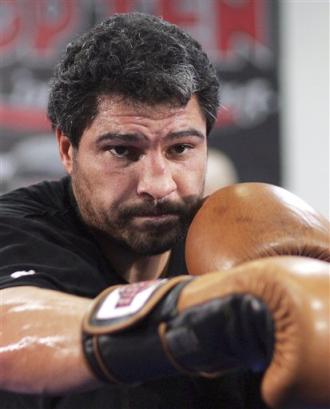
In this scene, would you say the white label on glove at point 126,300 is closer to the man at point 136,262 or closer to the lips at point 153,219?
the man at point 136,262

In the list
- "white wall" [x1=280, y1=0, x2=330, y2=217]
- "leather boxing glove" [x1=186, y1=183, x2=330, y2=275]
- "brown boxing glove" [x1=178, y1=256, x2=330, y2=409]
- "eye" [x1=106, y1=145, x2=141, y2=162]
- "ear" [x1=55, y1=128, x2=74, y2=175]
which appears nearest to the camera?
"brown boxing glove" [x1=178, y1=256, x2=330, y2=409]

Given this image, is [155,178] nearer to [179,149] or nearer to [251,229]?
[179,149]

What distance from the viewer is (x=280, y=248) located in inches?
44.7

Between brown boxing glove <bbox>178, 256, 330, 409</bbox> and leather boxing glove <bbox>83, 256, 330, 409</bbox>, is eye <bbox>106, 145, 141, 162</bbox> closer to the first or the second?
leather boxing glove <bbox>83, 256, 330, 409</bbox>

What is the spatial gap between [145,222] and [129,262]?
0.45 feet

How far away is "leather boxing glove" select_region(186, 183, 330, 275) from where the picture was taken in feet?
3.75

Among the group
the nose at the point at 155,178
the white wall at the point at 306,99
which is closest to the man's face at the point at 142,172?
the nose at the point at 155,178

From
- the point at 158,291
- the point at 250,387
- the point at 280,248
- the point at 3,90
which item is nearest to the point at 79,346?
the point at 158,291

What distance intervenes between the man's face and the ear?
4.3 inches

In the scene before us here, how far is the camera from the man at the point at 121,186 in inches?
50.1

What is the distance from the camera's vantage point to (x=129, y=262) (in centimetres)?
148

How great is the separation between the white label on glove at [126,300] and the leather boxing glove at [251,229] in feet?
0.77

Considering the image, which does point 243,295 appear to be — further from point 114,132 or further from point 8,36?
point 8,36

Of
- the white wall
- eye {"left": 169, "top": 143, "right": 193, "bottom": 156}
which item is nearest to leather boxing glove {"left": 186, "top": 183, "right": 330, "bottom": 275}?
eye {"left": 169, "top": 143, "right": 193, "bottom": 156}
